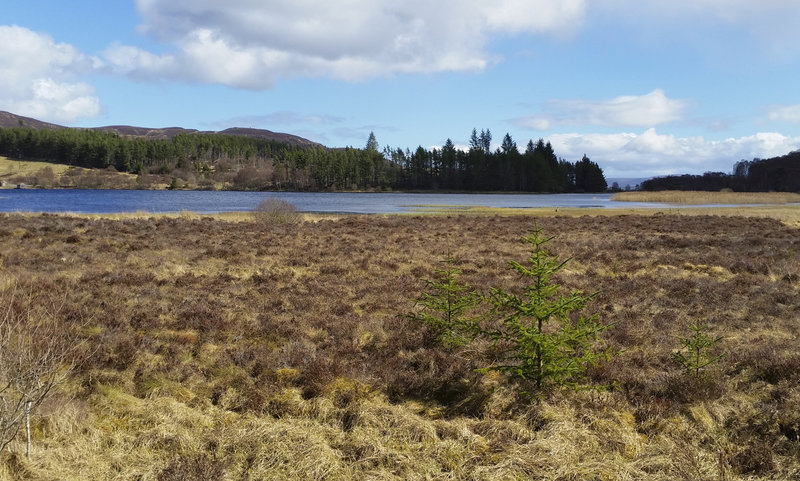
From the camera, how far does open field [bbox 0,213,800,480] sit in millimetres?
5117

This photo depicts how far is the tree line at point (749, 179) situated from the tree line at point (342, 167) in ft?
96.1

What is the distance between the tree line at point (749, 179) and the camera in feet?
496

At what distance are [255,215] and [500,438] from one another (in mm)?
34202

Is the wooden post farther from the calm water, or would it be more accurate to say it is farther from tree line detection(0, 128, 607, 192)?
tree line detection(0, 128, 607, 192)

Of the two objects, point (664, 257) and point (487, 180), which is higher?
point (487, 180)

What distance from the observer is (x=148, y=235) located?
77.4ft

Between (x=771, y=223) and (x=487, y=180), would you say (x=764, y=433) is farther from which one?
(x=487, y=180)

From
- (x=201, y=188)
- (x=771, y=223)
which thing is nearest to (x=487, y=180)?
(x=201, y=188)

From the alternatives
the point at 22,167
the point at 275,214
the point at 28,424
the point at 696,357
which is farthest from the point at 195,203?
the point at 22,167

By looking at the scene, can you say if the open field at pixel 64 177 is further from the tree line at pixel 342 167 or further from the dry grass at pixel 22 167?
the tree line at pixel 342 167

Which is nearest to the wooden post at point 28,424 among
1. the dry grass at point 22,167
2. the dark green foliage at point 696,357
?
the dark green foliage at point 696,357

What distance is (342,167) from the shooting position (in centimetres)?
14362

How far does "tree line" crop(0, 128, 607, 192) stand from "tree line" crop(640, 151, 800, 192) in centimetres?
2930

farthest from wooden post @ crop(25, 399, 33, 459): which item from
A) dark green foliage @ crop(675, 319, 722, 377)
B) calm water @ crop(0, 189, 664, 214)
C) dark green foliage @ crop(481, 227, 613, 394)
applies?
calm water @ crop(0, 189, 664, 214)
